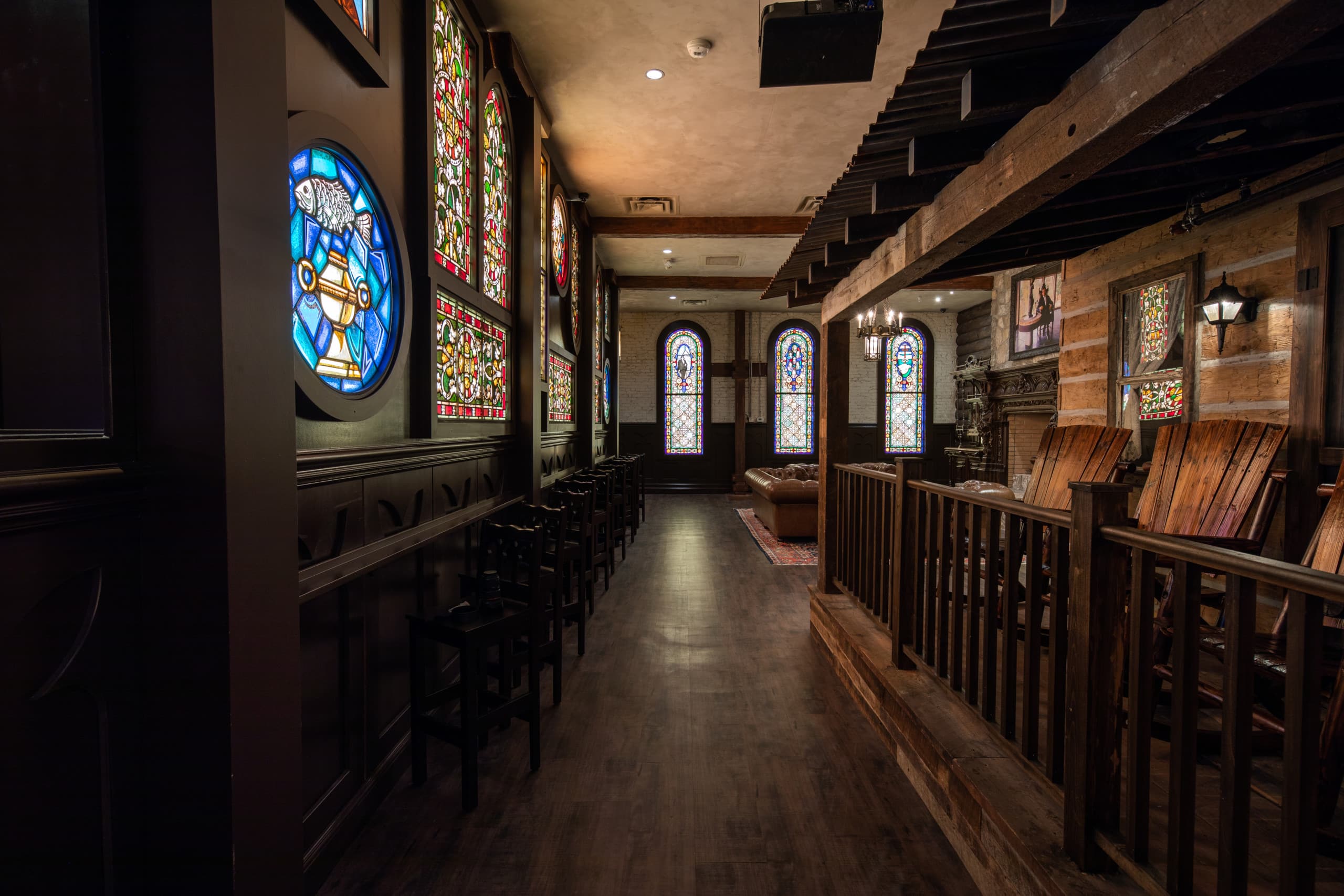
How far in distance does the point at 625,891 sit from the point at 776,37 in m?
3.42

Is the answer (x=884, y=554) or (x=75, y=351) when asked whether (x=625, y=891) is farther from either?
(x=884, y=554)

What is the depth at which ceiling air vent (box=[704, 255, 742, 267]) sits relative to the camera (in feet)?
29.1

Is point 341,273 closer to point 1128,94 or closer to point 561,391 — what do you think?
point 1128,94

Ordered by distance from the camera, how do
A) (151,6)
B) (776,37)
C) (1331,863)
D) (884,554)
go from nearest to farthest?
(151,6) → (1331,863) → (776,37) → (884,554)

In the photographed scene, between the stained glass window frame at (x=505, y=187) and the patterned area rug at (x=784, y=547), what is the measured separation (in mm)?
3494

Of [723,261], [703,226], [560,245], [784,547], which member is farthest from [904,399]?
[560,245]

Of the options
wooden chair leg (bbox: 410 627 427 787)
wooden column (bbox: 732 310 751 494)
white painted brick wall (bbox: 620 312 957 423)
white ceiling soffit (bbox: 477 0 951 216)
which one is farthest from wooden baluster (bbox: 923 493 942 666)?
white painted brick wall (bbox: 620 312 957 423)

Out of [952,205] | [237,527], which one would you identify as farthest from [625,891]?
[952,205]

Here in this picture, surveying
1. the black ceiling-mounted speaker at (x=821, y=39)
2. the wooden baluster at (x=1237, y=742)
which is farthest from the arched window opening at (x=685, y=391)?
the wooden baluster at (x=1237, y=742)

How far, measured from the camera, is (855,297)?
3.70 meters

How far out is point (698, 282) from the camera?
10.0 m

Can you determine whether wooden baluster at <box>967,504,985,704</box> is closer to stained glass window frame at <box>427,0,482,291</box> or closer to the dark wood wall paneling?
stained glass window frame at <box>427,0,482,291</box>

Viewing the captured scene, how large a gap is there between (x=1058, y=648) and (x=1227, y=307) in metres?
3.14

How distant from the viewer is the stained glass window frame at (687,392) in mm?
12508
